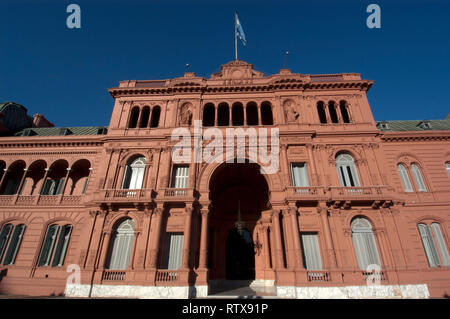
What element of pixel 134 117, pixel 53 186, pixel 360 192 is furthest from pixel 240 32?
pixel 53 186

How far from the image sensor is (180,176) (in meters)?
20.4

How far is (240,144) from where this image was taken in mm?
20812

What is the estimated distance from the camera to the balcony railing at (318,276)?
15837 mm

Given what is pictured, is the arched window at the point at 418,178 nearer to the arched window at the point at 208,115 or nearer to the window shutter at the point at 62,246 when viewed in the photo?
the arched window at the point at 208,115

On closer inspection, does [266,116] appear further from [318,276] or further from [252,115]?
[318,276]

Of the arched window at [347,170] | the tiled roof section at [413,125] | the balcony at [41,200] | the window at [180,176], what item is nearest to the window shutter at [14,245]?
the balcony at [41,200]

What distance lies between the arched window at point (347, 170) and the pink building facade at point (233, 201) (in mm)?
104

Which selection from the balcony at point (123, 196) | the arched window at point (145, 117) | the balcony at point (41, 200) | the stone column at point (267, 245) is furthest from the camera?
the arched window at point (145, 117)

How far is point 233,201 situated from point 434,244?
709 inches

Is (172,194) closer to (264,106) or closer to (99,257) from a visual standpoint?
(99,257)

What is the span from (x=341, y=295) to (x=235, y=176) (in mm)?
14103

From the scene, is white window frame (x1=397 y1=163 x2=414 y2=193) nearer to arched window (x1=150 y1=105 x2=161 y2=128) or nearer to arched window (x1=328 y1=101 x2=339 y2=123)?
arched window (x1=328 y1=101 x2=339 y2=123)

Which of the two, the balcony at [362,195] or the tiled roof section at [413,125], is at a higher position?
the tiled roof section at [413,125]

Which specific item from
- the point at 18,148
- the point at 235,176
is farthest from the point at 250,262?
the point at 18,148
